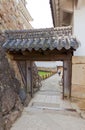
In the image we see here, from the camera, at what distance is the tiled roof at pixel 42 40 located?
5.81m

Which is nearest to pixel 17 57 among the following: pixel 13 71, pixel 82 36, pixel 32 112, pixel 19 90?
pixel 13 71

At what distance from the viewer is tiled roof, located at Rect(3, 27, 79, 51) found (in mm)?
5805

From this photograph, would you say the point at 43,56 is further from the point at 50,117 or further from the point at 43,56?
the point at 50,117

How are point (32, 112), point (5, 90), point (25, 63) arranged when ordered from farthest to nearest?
point (25, 63) → point (32, 112) → point (5, 90)

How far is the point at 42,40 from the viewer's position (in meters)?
6.36

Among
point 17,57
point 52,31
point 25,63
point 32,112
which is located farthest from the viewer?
point 25,63

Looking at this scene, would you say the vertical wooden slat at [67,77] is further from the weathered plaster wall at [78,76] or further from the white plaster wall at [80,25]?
the white plaster wall at [80,25]

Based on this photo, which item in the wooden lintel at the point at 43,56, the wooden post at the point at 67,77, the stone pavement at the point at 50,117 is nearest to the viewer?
the stone pavement at the point at 50,117

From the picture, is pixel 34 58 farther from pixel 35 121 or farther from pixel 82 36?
pixel 35 121

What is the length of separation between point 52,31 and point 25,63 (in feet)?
6.84

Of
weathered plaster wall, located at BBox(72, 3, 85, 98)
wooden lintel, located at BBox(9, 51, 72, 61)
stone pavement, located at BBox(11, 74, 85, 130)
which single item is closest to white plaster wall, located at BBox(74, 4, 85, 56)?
weathered plaster wall, located at BBox(72, 3, 85, 98)

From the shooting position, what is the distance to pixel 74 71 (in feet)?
20.0

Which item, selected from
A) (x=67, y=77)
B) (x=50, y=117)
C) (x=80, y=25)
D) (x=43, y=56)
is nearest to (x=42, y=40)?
(x=43, y=56)

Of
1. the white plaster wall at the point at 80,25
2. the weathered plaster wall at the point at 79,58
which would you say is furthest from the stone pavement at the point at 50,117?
the white plaster wall at the point at 80,25
